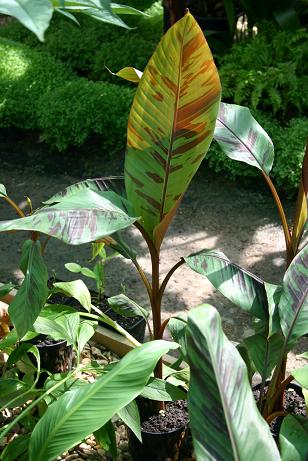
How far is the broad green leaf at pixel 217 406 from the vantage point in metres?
1.23

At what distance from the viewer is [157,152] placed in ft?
5.77

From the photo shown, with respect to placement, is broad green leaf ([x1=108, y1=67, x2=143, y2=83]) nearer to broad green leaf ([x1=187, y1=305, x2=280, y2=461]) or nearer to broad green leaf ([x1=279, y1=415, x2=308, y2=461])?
broad green leaf ([x1=187, y1=305, x2=280, y2=461])

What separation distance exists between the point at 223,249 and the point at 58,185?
4.00ft

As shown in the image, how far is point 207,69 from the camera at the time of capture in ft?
5.28

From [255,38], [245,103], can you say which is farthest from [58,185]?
[255,38]

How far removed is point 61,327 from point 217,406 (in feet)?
2.90

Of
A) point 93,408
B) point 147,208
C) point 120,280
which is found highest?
point 147,208

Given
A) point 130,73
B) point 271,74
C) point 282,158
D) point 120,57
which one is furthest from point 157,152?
point 120,57

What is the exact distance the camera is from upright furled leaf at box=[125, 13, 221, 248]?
5.24 ft

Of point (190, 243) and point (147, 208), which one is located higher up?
point (147, 208)

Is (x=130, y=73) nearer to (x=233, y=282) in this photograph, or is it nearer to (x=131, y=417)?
(x=233, y=282)

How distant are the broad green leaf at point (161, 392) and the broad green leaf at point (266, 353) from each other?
0.23m

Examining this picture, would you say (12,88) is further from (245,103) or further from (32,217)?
(32,217)

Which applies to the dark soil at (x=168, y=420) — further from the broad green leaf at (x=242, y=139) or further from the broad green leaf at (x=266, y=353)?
the broad green leaf at (x=242, y=139)
